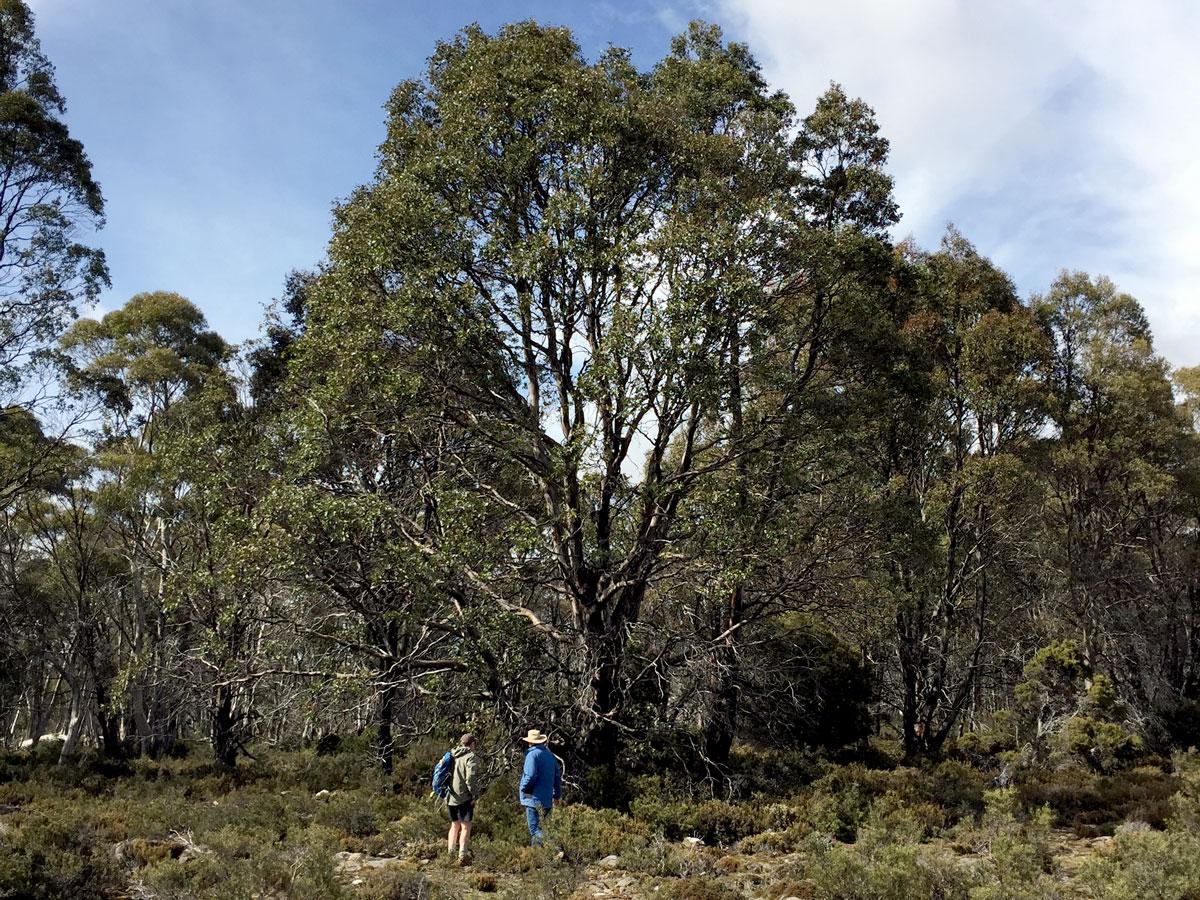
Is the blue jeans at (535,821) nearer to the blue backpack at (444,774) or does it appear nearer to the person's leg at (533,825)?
the person's leg at (533,825)

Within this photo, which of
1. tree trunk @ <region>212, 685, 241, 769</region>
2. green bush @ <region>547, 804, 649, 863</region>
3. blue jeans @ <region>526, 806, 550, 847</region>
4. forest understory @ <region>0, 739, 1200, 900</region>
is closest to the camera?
forest understory @ <region>0, 739, 1200, 900</region>

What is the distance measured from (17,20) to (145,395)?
32.5ft

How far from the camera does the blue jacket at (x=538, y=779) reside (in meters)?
9.62

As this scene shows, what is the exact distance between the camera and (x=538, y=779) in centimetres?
964

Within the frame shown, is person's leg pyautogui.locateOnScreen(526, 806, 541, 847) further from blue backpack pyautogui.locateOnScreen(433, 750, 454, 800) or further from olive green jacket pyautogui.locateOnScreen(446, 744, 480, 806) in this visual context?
blue backpack pyautogui.locateOnScreen(433, 750, 454, 800)

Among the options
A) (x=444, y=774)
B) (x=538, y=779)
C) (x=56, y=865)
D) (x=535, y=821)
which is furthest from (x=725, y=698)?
(x=56, y=865)

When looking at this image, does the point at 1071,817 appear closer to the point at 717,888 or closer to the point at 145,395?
the point at 717,888

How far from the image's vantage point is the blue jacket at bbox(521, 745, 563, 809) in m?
9.62

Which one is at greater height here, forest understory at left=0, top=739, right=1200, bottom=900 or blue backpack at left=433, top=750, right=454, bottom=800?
blue backpack at left=433, top=750, right=454, bottom=800

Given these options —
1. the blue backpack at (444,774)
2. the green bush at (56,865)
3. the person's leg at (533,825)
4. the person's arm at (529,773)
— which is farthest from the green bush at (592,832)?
the green bush at (56,865)

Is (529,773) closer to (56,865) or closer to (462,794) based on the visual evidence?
(462,794)

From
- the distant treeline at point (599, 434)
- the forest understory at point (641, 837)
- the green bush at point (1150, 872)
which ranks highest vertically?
the distant treeline at point (599, 434)

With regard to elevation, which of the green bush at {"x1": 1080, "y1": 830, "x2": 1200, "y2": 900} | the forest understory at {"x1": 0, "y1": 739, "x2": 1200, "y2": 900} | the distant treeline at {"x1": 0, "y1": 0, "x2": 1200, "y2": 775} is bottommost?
the forest understory at {"x1": 0, "y1": 739, "x2": 1200, "y2": 900}

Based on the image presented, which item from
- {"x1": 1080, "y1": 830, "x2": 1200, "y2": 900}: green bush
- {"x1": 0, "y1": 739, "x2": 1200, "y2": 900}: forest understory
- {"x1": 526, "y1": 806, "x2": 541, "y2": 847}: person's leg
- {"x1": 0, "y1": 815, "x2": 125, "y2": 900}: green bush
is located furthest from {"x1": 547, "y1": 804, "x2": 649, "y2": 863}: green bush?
{"x1": 1080, "y1": 830, "x2": 1200, "y2": 900}: green bush
